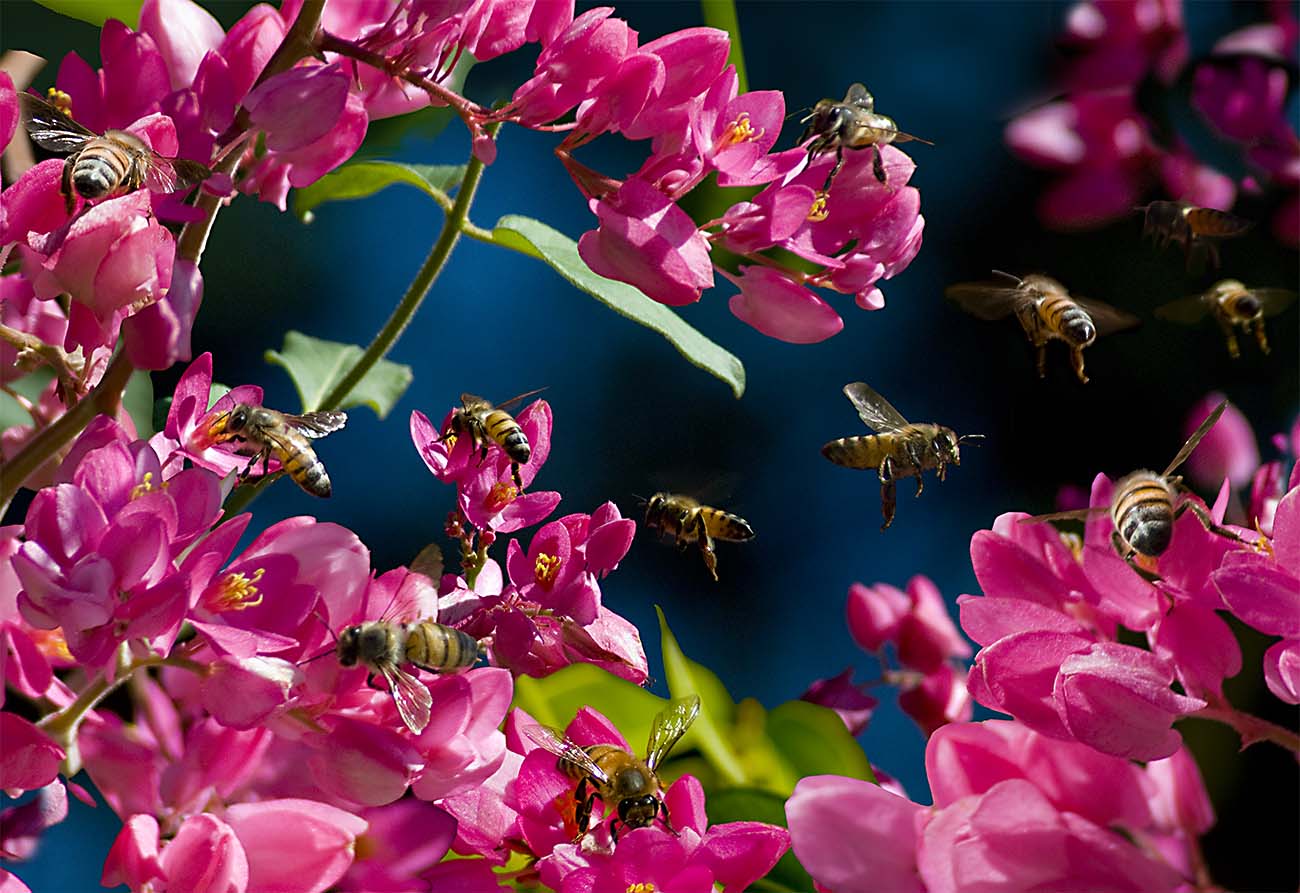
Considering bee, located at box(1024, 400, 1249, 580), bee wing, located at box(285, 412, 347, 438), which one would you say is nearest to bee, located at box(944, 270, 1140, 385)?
bee, located at box(1024, 400, 1249, 580)

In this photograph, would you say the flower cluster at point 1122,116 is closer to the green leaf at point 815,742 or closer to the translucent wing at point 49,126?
the green leaf at point 815,742

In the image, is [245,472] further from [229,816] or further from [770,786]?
[770,786]

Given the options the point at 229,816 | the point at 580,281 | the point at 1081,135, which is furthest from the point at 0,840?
the point at 1081,135

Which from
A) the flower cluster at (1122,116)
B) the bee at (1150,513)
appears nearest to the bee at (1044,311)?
the bee at (1150,513)

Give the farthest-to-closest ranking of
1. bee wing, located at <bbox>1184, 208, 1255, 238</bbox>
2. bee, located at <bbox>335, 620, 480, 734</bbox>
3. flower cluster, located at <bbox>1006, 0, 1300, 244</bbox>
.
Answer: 1. flower cluster, located at <bbox>1006, 0, 1300, 244</bbox>
2. bee wing, located at <bbox>1184, 208, 1255, 238</bbox>
3. bee, located at <bbox>335, 620, 480, 734</bbox>

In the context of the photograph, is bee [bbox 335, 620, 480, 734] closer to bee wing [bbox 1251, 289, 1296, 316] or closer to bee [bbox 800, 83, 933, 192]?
bee [bbox 800, 83, 933, 192]

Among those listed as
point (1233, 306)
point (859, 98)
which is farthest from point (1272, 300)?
point (859, 98)
